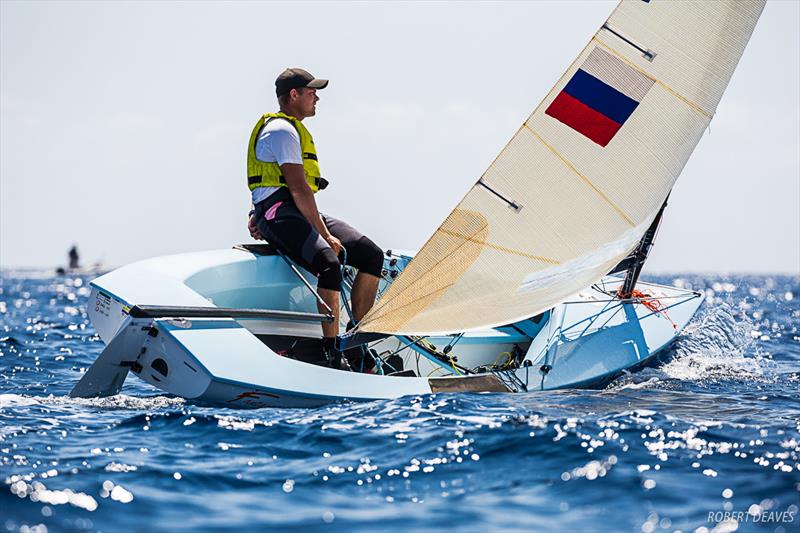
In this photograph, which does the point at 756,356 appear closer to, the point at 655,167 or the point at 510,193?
the point at 655,167

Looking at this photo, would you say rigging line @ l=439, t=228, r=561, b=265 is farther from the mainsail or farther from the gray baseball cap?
the gray baseball cap

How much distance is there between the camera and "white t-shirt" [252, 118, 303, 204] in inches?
203

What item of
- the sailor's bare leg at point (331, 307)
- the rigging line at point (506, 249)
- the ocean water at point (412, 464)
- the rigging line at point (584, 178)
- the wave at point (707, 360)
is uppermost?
the rigging line at point (584, 178)

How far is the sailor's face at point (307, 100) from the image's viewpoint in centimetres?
534

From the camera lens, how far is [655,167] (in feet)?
17.7

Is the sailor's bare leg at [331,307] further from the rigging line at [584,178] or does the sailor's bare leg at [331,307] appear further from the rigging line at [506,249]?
the rigging line at [584,178]

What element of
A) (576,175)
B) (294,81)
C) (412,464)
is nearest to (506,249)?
(576,175)

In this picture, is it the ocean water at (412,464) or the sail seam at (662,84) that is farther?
the sail seam at (662,84)

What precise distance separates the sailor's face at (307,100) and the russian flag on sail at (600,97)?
4.35 ft

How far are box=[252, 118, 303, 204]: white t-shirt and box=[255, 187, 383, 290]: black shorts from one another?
0.22m

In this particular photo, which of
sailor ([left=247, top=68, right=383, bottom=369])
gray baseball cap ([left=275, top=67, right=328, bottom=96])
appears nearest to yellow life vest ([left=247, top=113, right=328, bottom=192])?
sailor ([left=247, top=68, right=383, bottom=369])

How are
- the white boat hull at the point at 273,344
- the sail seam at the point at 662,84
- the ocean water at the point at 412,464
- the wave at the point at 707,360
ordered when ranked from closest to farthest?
the ocean water at the point at 412,464, the white boat hull at the point at 273,344, the sail seam at the point at 662,84, the wave at the point at 707,360

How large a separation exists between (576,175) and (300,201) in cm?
155

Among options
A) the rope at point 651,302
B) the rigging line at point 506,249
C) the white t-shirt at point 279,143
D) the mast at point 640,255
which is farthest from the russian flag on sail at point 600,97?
the rope at point 651,302
